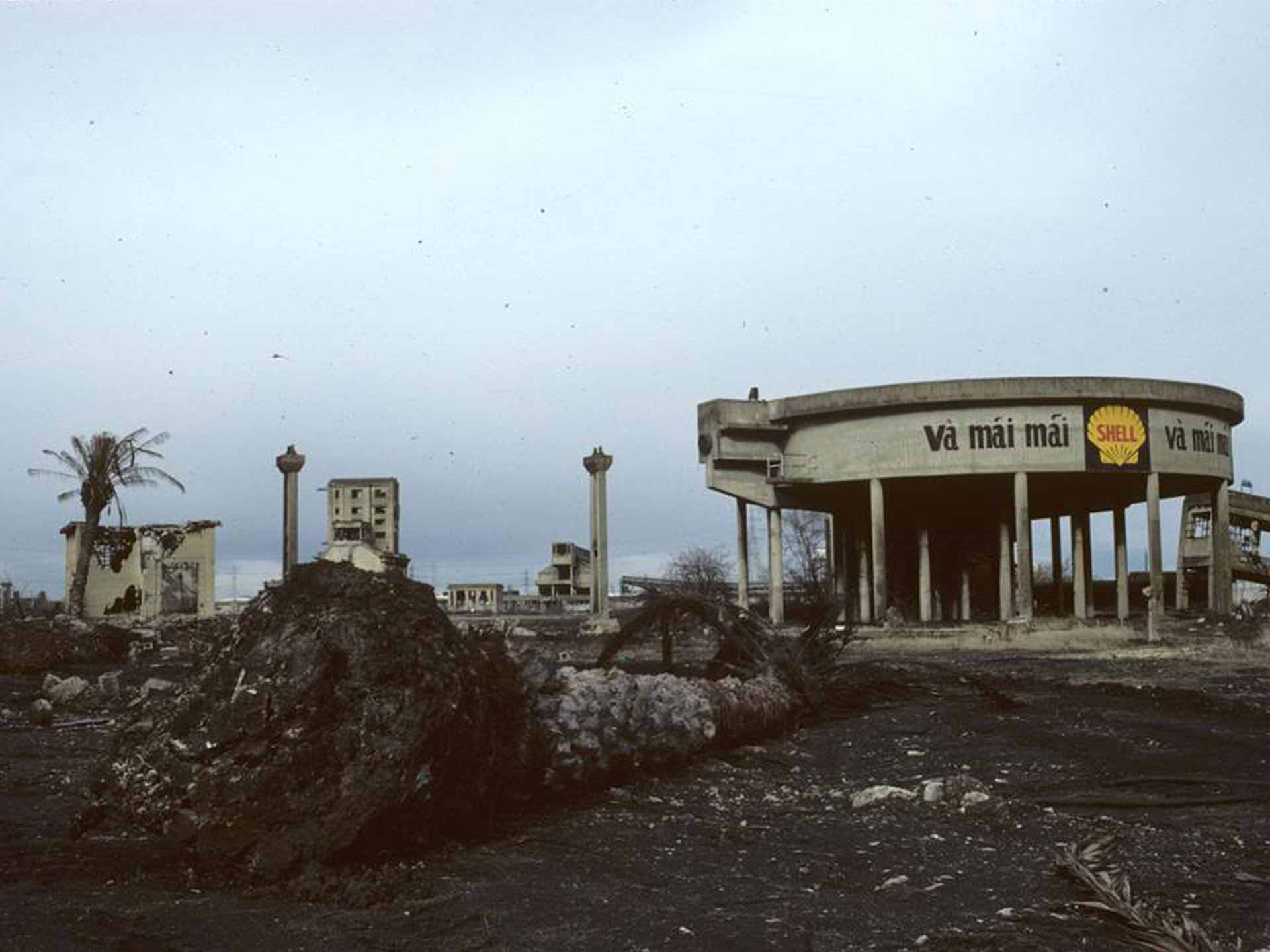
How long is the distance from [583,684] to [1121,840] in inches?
Result: 123

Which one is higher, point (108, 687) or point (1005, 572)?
point (1005, 572)

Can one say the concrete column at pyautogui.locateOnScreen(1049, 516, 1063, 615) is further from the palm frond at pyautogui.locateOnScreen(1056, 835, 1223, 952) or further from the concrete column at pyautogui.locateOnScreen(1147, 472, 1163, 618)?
the palm frond at pyautogui.locateOnScreen(1056, 835, 1223, 952)

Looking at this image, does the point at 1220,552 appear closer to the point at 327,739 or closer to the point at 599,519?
the point at 599,519

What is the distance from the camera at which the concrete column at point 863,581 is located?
136 ft

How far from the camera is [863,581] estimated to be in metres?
41.6

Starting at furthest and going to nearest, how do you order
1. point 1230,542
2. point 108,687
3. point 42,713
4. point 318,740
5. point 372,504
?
point 372,504
point 1230,542
point 108,687
point 42,713
point 318,740

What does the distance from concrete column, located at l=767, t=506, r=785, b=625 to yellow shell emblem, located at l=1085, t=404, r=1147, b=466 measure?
9.97 meters

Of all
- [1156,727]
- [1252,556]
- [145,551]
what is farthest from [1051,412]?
[145,551]

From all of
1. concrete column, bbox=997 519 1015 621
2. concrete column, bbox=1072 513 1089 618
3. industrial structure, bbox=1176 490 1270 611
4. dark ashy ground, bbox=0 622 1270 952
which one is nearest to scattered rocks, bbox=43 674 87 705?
dark ashy ground, bbox=0 622 1270 952

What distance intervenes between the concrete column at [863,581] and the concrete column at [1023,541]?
17.1 feet

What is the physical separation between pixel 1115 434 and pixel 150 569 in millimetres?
32086

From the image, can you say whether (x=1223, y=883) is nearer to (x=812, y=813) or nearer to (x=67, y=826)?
(x=812, y=813)

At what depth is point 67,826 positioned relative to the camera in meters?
5.81

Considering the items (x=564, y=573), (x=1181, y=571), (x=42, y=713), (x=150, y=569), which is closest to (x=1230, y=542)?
(x=1181, y=571)
